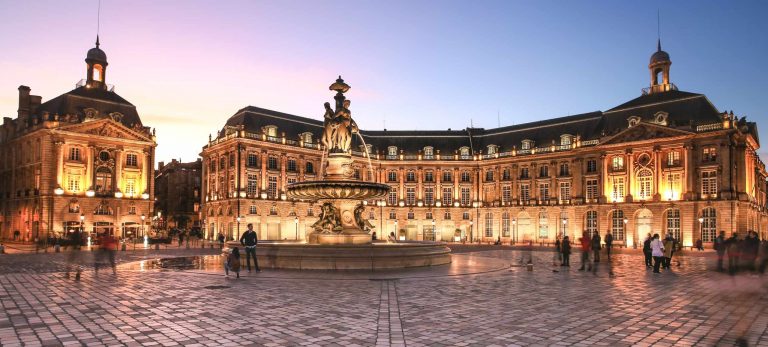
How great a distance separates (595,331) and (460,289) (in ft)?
20.0

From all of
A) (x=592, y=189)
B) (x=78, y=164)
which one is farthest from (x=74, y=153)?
(x=592, y=189)

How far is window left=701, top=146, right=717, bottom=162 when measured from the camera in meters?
57.1

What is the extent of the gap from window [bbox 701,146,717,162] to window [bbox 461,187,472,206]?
3021 centimetres

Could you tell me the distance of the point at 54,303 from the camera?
12.9 m

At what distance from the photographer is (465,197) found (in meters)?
79.0

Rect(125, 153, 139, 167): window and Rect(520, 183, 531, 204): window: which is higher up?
Rect(125, 153, 139, 167): window

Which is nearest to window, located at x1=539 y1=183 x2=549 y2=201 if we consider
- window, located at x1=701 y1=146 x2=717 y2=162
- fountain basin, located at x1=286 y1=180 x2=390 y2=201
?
window, located at x1=701 y1=146 x2=717 y2=162

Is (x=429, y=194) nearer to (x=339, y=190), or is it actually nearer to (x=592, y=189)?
(x=592, y=189)

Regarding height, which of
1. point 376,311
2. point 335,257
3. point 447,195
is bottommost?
point 376,311

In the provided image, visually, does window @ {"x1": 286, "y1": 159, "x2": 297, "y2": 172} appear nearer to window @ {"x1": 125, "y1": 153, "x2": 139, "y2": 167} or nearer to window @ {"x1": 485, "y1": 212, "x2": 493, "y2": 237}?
window @ {"x1": 125, "y1": 153, "x2": 139, "y2": 167}

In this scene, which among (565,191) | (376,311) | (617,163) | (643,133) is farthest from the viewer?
(565,191)

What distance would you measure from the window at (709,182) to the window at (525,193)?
21038 millimetres

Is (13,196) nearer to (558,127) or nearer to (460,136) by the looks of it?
(460,136)

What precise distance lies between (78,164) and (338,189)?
43784 mm
